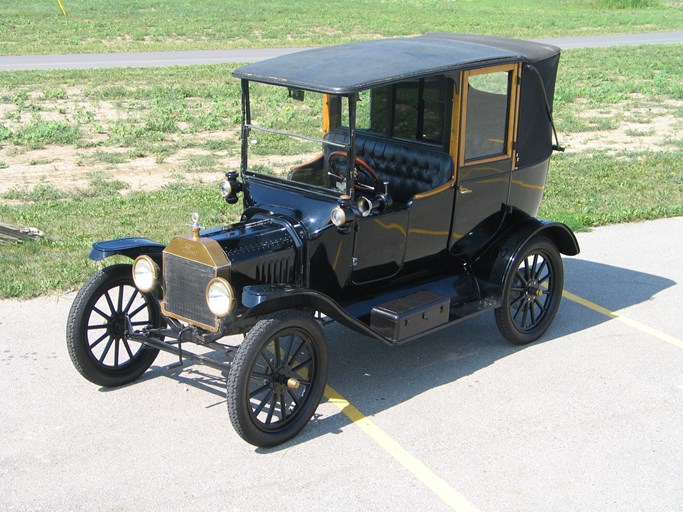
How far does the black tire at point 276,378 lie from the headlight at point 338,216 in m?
0.62

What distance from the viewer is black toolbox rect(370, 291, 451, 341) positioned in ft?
18.1

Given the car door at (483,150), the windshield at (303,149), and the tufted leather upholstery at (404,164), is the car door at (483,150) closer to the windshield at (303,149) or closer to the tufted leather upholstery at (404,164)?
the tufted leather upholstery at (404,164)

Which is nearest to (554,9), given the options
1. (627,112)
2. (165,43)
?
(165,43)

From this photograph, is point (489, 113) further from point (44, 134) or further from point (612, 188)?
point (44, 134)

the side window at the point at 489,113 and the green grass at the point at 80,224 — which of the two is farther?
the green grass at the point at 80,224

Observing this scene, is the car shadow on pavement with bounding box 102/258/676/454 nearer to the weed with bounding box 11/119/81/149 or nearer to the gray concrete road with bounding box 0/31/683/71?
the weed with bounding box 11/119/81/149

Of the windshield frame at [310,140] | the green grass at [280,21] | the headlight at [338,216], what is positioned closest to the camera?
the headlight at [338,216]

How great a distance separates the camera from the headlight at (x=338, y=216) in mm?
5191

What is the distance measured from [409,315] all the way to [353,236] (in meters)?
0.62

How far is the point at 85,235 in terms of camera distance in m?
A: 8.26

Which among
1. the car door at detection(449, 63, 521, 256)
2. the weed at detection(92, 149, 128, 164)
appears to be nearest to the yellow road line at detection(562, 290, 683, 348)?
the car door at detection(449, 63, 521, 256)

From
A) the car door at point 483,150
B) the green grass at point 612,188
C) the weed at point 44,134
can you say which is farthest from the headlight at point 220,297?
the weed at point 44,134

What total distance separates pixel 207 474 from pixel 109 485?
51cm

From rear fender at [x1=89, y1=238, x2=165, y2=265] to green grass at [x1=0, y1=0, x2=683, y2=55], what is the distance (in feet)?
65.1
